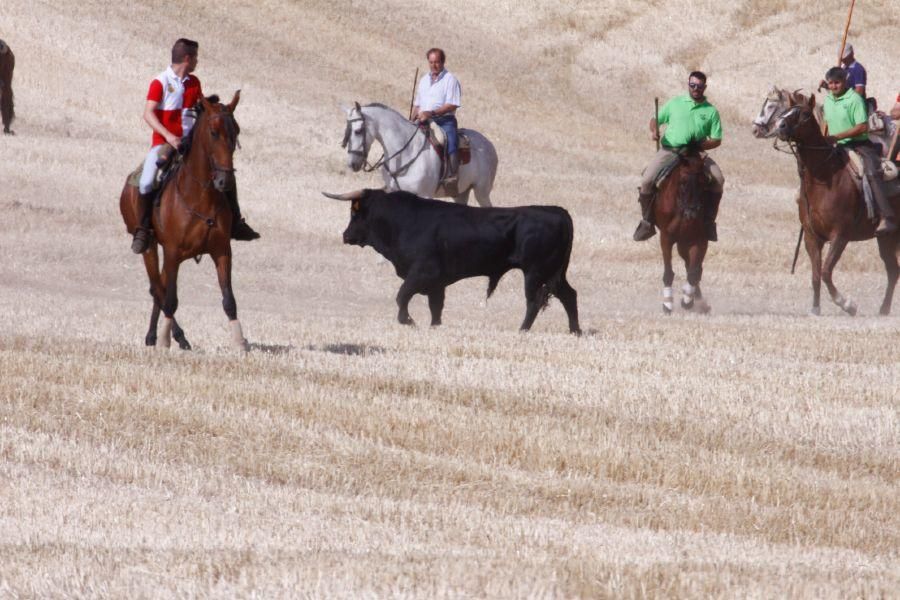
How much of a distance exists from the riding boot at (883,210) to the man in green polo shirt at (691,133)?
1782 mm

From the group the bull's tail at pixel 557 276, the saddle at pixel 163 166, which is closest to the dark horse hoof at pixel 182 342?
the saddle at pixel 163 166

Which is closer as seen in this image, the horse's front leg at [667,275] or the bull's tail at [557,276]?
the bull's tail at [557,276]

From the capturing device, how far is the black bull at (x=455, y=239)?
1591cm

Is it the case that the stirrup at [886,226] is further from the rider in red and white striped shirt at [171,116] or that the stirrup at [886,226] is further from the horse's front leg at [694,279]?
the rider in red and white striped shirt at [171,116]

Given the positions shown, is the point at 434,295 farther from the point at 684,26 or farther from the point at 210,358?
the point at 684,26

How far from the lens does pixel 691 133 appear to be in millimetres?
19297

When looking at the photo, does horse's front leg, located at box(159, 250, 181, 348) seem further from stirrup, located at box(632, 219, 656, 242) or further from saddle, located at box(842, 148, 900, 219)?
saddle, located at box(842, 148, 900, 219)

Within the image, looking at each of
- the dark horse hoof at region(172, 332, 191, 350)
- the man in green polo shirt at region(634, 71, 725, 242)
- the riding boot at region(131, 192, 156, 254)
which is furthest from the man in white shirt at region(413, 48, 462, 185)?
the riding boot at region(131, 192, 156, 254)

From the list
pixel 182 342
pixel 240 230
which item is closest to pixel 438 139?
pixel 182 342

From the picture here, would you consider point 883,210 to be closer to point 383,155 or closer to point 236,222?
point 383,155

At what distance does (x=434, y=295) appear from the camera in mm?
16312

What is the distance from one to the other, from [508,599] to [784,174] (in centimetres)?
3778

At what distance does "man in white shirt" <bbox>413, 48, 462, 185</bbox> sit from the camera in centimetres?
2147

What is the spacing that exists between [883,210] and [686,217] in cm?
231
